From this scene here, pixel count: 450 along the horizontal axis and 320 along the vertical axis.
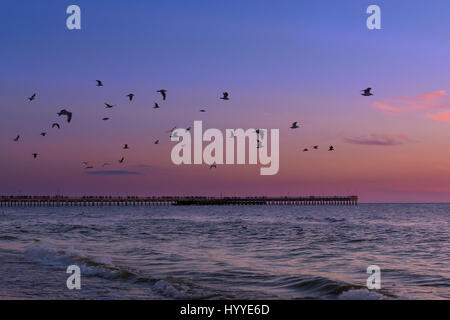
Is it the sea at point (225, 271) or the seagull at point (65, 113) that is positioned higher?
the seagull at point (65, 113)

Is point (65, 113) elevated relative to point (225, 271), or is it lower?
elevated

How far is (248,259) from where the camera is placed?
2262 cm

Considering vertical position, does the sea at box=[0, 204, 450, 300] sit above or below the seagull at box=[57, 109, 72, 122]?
below

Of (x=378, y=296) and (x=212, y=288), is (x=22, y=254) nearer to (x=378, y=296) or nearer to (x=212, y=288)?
(x=212, y=288)

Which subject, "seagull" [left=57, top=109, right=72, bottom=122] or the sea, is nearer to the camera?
the sea

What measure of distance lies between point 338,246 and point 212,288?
1542 cm

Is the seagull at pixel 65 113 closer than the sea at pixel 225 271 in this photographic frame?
No

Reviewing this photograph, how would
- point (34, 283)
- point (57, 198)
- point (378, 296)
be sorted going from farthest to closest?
point (57, 198)
point (34, 283)
point (378, 296)

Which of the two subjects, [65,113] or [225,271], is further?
[65,113]

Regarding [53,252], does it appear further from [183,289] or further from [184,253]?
[183,289]
